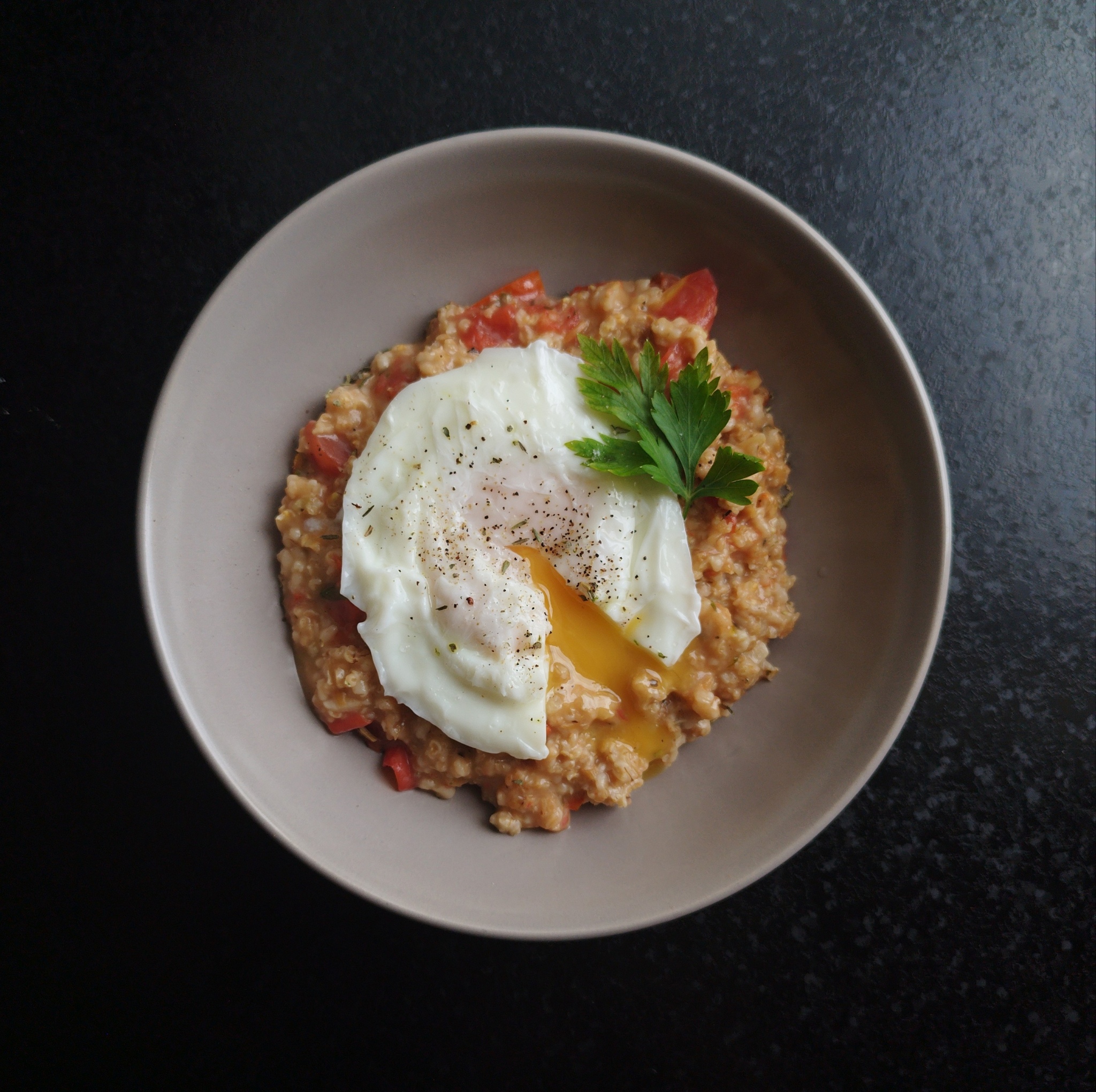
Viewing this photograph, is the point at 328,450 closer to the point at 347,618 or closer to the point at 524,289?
the point at 347,618

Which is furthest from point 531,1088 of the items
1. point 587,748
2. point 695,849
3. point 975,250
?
point 975,250

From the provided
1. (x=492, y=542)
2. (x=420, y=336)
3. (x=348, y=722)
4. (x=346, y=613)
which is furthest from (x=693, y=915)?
(x=420, y=336)

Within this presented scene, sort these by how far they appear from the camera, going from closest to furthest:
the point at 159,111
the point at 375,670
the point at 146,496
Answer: the point at 146,496, the point at 375,670, the point at 159,111

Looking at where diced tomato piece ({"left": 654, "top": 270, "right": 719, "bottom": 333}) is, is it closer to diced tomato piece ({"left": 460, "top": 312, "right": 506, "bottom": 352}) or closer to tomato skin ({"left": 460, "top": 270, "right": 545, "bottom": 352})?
tomato skin ({"left": 460, "top": 270, "right": 545, "bottom": 352})

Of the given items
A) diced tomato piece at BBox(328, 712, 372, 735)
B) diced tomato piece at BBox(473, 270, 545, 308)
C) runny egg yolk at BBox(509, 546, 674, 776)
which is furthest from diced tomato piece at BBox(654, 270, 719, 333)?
diced tomato piece at BBox(328, 712, 372, 735)

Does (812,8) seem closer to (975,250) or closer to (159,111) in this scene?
(975,250)

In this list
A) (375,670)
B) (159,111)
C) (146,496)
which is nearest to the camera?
(146,496)

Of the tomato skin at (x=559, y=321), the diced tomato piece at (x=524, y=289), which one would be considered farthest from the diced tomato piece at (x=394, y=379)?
the tomato skin at (x=559, y=321)
